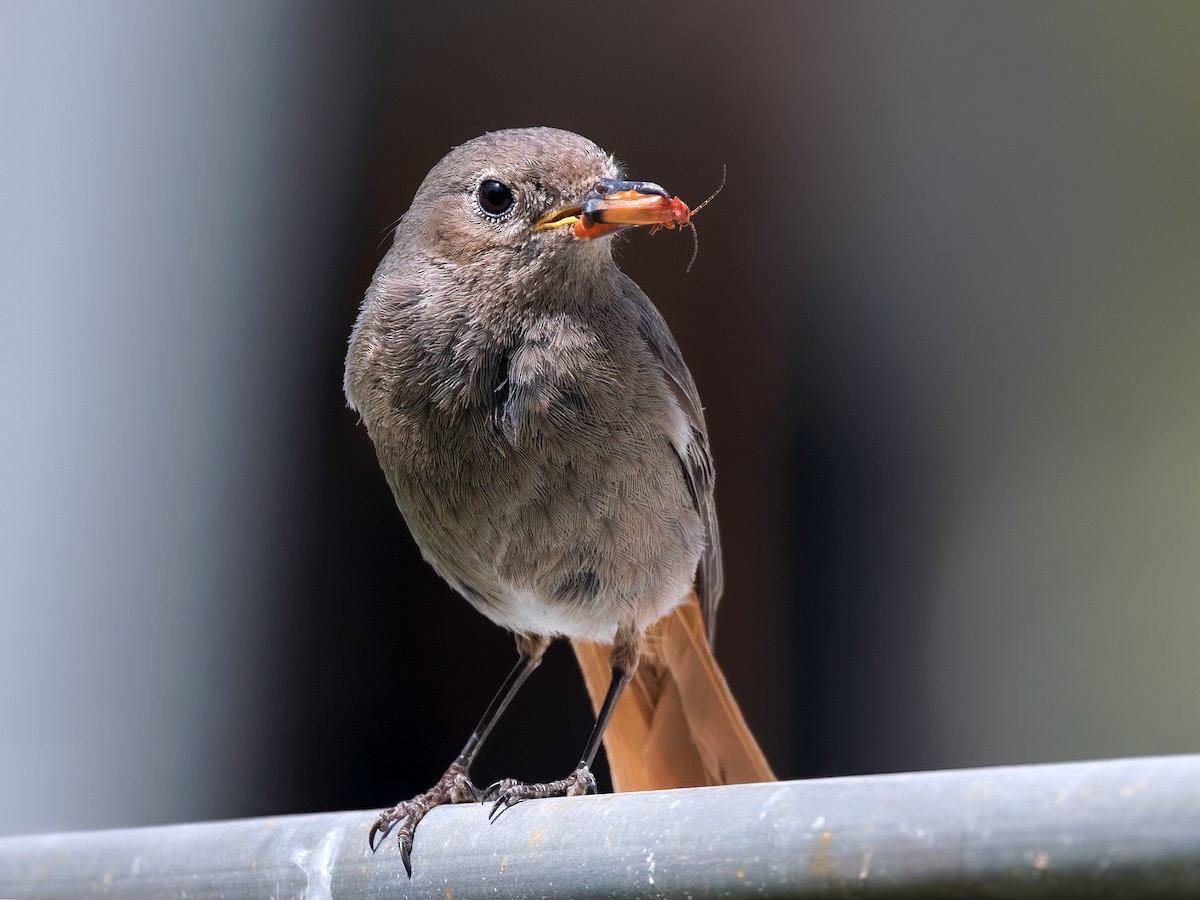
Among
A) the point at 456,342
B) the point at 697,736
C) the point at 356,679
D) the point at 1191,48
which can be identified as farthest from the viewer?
the point at 356,679

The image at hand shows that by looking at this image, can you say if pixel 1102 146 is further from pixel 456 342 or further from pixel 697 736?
pixel 456 342

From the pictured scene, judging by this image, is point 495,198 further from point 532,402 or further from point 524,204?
point 532,402

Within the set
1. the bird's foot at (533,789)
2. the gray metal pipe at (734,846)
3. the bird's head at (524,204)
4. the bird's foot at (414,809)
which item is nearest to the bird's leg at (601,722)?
the bird's foot at (533,789)

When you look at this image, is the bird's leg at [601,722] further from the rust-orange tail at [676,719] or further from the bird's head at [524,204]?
the bird's head at [524,204]

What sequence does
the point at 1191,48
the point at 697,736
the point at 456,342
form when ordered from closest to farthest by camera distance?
the point at 456,342, the point at 697,736, the point at 1191,48

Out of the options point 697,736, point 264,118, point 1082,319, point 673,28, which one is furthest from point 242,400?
point 1082,319

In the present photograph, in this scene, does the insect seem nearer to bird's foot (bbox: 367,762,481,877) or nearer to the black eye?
the black eye

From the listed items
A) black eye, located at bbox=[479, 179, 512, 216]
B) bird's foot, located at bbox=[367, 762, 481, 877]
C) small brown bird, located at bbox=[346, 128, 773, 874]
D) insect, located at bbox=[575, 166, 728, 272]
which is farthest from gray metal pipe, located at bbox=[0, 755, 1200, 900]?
black eye, located at bbox=[479, 179, 512, 216]
